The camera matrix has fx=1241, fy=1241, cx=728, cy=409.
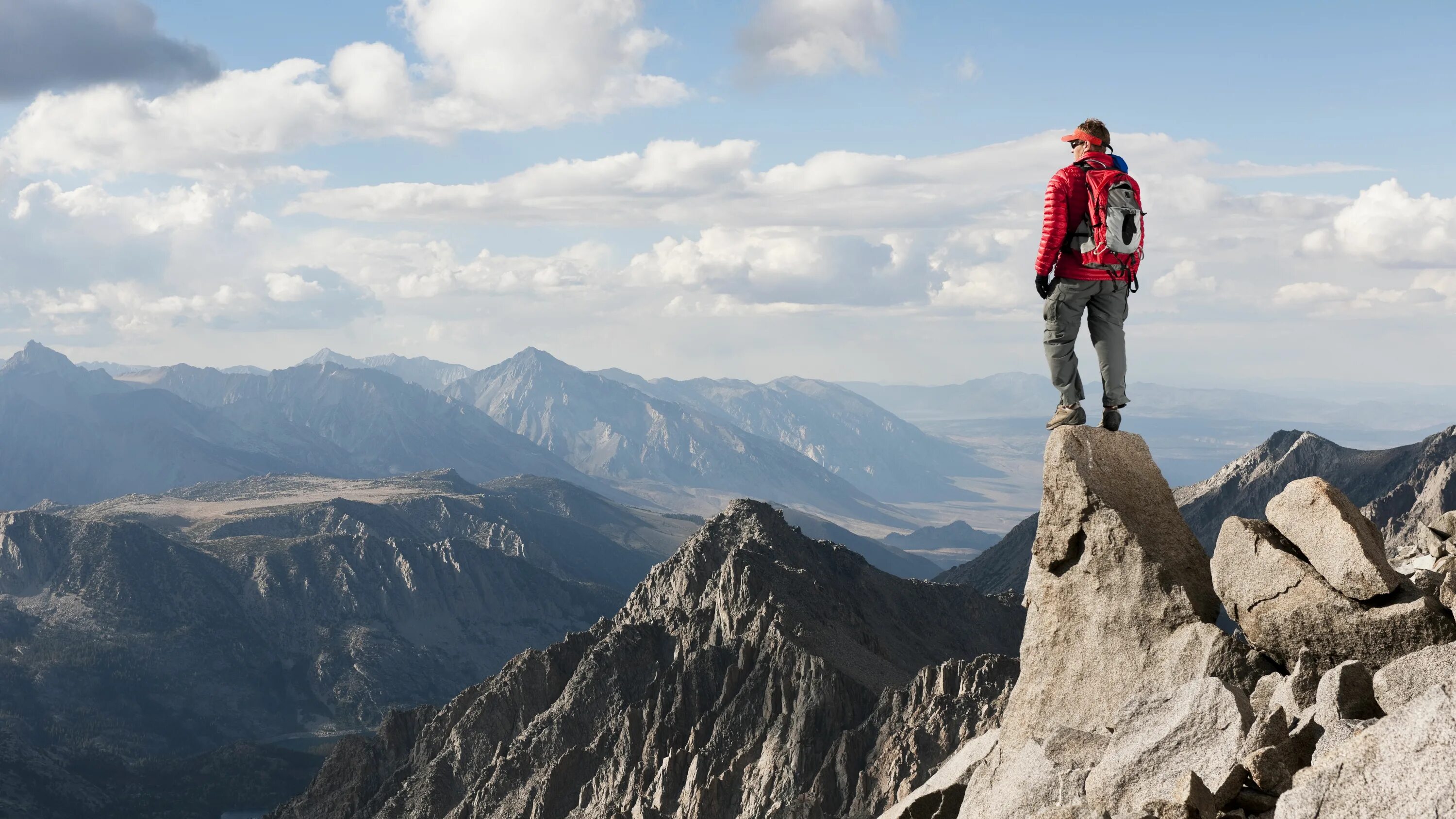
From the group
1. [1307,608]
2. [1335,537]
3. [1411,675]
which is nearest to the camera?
[1411,675]

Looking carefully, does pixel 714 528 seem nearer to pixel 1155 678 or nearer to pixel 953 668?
pixel 953 668

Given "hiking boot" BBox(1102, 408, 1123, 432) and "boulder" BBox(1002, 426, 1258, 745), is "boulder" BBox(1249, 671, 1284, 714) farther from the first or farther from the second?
"hiking boot" BBox(1102, 408, 1123, 432)

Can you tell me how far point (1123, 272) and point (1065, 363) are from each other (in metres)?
1.57

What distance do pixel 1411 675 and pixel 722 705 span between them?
3360 inches

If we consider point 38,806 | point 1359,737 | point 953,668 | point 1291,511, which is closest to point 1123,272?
point 1291,511

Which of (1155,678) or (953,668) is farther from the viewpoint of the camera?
(953,668)

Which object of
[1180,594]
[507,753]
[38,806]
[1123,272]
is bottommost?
[38,806]

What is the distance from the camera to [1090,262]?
58.4ft

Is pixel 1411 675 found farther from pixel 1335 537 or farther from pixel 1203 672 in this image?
pixel 1203 672

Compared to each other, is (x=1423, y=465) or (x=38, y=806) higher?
(x=1423, y=465)

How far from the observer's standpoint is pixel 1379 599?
49.8ft

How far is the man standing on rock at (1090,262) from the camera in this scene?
17.8 meters

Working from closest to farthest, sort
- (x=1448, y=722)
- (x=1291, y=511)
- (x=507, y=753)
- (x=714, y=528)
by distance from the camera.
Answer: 1. (x=1448, y=722)
2. (x=1291, y=511)
3. (x=507, y=753)
4. (x=714, y=528)

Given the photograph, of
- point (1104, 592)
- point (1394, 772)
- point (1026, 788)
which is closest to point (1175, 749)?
point (1026, 788)
